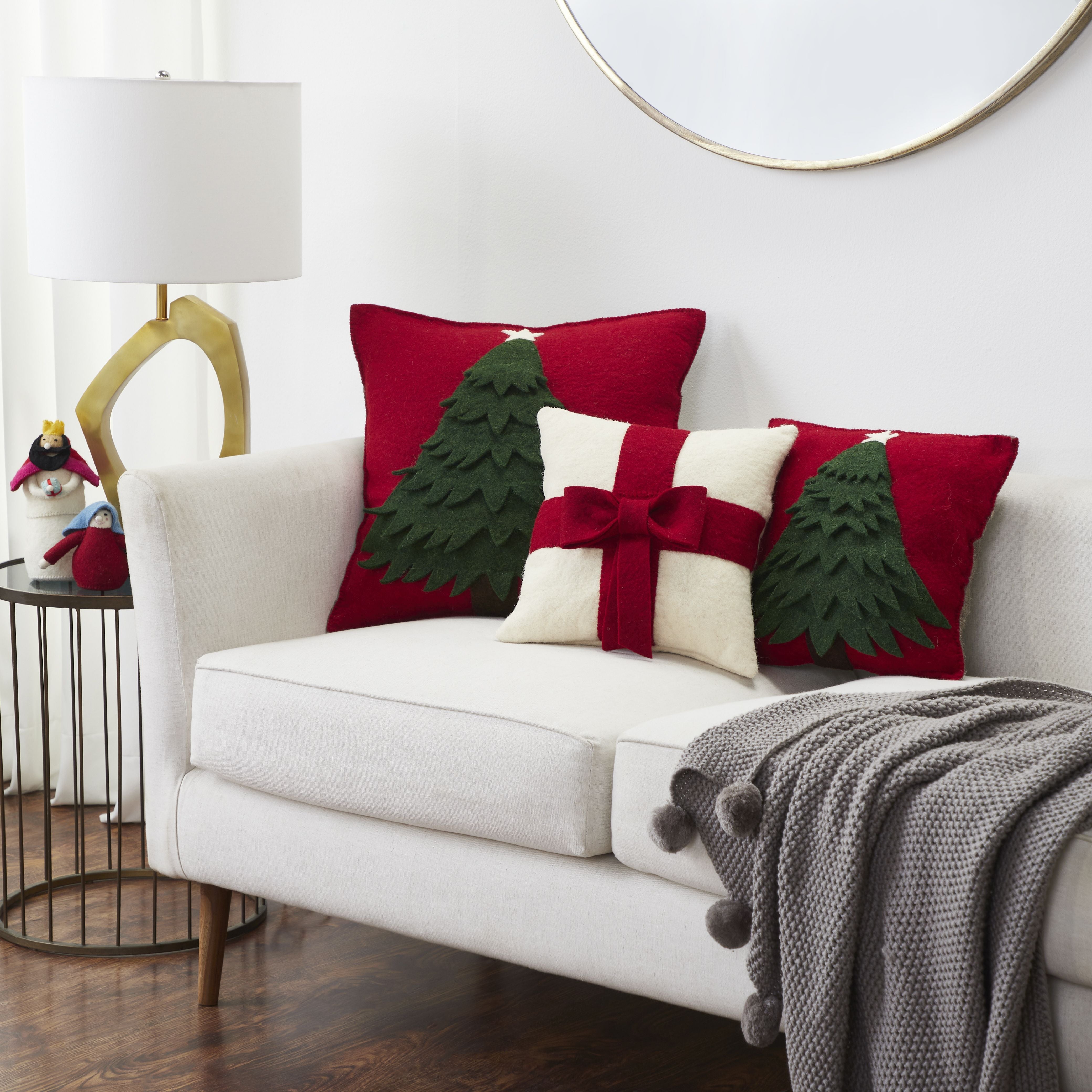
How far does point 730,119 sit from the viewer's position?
2.21 metres

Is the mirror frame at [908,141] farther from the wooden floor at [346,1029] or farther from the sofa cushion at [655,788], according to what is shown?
the wooden floor at [346,1029]

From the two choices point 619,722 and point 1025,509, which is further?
point 1025,509

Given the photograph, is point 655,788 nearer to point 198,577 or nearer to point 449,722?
point 449,722

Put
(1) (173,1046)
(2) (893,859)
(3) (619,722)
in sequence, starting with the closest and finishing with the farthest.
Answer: (2) (893,859), (3) (619,722), (1) (173,1046)

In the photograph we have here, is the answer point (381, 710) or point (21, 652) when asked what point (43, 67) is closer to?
point (21, 652)

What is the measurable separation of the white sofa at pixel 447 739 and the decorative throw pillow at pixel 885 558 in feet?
0.25

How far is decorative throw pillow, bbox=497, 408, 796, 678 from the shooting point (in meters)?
1.80

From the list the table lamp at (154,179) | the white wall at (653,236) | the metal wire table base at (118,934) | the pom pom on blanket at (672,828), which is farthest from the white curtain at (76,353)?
the pom pom on blanket at (672,828)

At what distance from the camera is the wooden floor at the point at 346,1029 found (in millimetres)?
1687

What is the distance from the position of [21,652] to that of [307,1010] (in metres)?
1.13

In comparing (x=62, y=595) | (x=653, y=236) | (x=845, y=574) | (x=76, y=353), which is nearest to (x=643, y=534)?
(x=845, y=574)

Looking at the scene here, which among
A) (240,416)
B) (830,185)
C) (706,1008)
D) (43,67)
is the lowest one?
(706,1008)

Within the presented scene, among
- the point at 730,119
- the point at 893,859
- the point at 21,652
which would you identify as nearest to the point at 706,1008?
the point at 893,859

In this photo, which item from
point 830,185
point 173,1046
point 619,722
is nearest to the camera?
point 619,722
